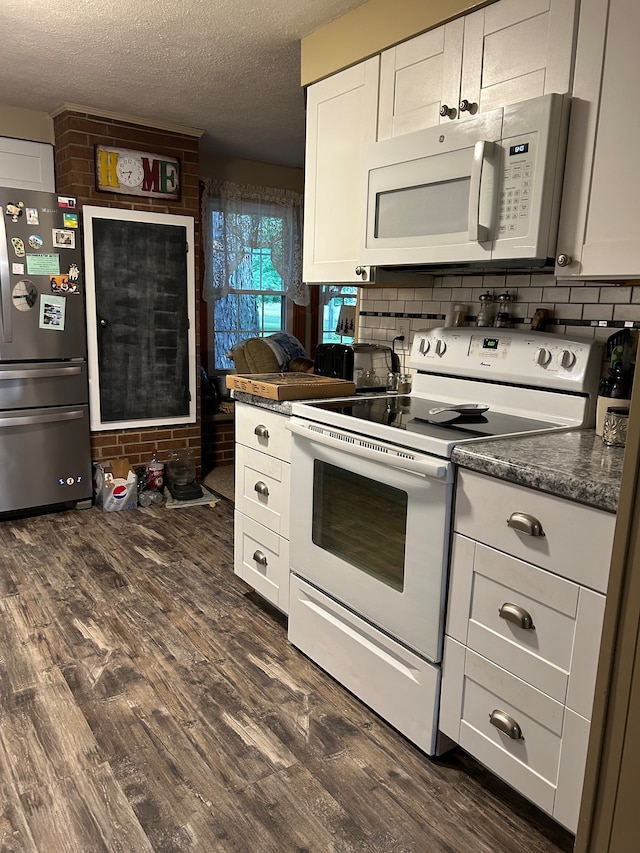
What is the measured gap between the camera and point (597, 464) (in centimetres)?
149

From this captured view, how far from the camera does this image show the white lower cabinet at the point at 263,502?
2.40 meters

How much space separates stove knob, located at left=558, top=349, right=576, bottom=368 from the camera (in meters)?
1.93

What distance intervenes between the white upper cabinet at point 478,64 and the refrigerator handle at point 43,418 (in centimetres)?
243

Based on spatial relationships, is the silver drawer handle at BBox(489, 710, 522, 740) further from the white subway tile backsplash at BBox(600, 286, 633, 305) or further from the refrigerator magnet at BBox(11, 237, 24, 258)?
the refrigerator magnet at BBox(11, 237, 24, 258)

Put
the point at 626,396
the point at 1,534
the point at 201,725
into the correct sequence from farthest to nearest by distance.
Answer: the point at 1,534 < the point at 201,725 < the point at 626,396

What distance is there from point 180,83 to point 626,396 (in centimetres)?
270

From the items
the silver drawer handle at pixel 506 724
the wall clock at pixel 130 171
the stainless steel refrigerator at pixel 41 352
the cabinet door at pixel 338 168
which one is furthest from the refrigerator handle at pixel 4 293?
the silver drawer handle at pixel 506 724

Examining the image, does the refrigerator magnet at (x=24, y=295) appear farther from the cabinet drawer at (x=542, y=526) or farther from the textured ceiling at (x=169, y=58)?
the cabinet drawer at (x=542, y=526)

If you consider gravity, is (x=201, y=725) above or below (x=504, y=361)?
below

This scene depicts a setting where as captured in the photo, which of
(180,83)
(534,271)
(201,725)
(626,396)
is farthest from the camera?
(180,83)

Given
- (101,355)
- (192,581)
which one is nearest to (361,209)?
(192,581)

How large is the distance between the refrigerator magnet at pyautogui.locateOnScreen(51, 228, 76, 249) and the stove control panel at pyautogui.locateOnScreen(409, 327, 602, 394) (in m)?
2.24

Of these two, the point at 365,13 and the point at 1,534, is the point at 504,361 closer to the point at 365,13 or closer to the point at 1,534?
the point at 365,13

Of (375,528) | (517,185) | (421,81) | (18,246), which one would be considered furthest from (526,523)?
(18,246)
